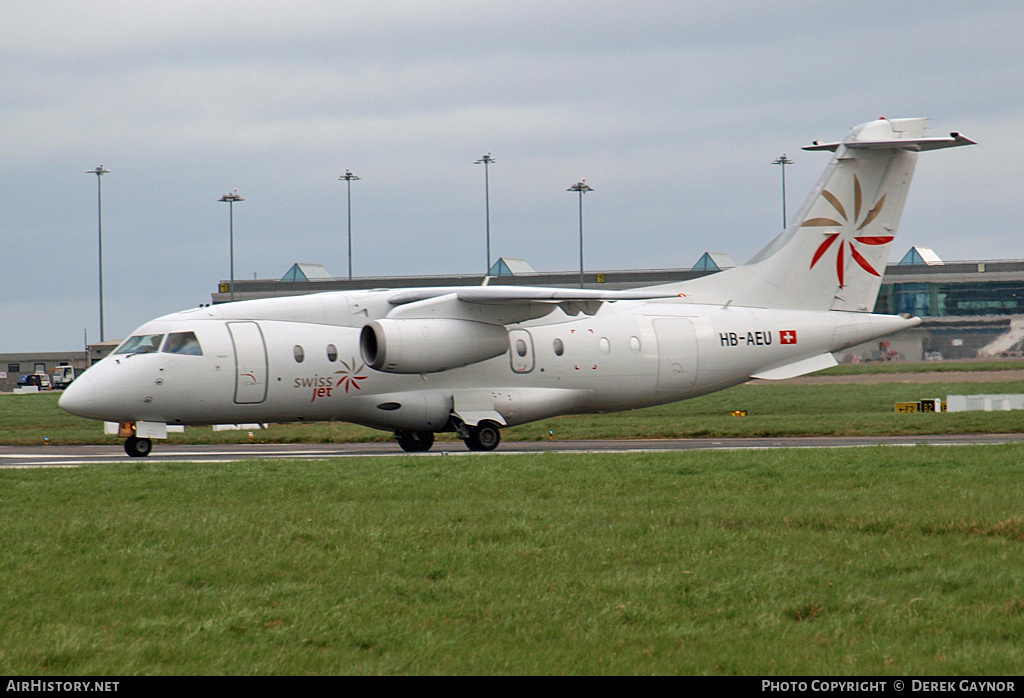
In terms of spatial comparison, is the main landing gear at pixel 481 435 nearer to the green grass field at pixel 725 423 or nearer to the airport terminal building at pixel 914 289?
the green grass field at pixel 725 423

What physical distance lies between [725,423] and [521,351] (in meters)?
10.2

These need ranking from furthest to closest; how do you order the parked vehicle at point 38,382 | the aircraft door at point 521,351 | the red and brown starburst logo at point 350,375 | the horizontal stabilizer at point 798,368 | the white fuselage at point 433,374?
the parked vehicle at point 38,382, the horizontal stabilizer at point 798,368, the aircraft door at point 521,351, the red and brown starburst logo at point 350,375, the white fuselage at point 433,374

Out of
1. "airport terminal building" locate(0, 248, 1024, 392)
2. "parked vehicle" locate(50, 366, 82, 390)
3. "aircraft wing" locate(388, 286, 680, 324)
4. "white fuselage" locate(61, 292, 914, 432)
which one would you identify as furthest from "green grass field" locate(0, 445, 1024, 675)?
"parked vehicle" locate(50, 366, 82, 390)

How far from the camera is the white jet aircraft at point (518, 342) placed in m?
23.9

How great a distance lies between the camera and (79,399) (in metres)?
23.0

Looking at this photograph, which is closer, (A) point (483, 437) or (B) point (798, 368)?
(A) point (483, 437)

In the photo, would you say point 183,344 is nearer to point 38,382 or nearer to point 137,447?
point 137,447

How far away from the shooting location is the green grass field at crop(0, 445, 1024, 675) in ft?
23.7

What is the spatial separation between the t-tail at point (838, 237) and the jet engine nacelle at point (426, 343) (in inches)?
260

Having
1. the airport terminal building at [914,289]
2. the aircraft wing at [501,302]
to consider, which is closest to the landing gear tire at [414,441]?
the aircraft wing at [501,302]

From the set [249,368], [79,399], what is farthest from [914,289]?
[79,399]

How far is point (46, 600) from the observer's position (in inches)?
341

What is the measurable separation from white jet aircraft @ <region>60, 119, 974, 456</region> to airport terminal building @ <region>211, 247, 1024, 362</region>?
58.9 meters

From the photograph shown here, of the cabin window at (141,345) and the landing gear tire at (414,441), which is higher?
the cabin window at (141,345)
